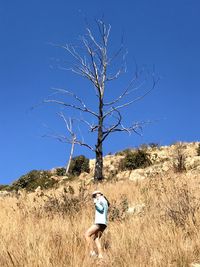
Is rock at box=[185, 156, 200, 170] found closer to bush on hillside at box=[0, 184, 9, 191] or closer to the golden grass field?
the golden grass field

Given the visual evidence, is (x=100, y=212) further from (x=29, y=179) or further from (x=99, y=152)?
(x=29, y=179)

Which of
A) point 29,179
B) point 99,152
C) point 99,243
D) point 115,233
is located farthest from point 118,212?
point 29,179

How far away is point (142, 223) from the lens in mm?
10992

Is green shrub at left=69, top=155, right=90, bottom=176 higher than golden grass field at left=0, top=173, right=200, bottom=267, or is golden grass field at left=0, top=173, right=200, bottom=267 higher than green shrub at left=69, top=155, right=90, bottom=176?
green shrub at left=69, top=155, right=90, bottom=176

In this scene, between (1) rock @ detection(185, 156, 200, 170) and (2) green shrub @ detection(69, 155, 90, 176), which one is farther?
(2) green shrub @ detection(69, 155, 90, 176)

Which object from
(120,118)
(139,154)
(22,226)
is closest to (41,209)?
(22,226)

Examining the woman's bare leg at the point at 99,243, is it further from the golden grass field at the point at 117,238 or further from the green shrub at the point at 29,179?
the green shrub at the point at 29,179

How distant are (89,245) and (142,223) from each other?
6.24ft

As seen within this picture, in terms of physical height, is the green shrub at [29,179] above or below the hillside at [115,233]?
above

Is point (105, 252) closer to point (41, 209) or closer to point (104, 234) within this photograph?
point (104, 234)

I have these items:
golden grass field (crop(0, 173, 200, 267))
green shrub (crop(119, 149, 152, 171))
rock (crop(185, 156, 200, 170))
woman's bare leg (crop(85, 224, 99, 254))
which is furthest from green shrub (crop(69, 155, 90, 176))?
woman's bare leg (crop(85, 224, 99, 254))

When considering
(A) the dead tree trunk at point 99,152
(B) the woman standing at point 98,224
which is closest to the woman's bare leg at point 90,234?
(B) the woman standing at point 98,224

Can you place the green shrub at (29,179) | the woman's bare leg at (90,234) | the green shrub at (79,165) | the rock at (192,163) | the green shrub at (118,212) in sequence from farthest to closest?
the green shrub at (79,165) < the green shrub at (29,179) < the rock at (192,163) < the green shrub at (118,212) < the woman's bare leg at (90,234)

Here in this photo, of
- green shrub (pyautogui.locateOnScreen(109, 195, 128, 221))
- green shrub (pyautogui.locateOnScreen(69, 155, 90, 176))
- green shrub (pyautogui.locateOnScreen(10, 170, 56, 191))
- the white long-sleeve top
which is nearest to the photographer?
the white long-sleeve top
